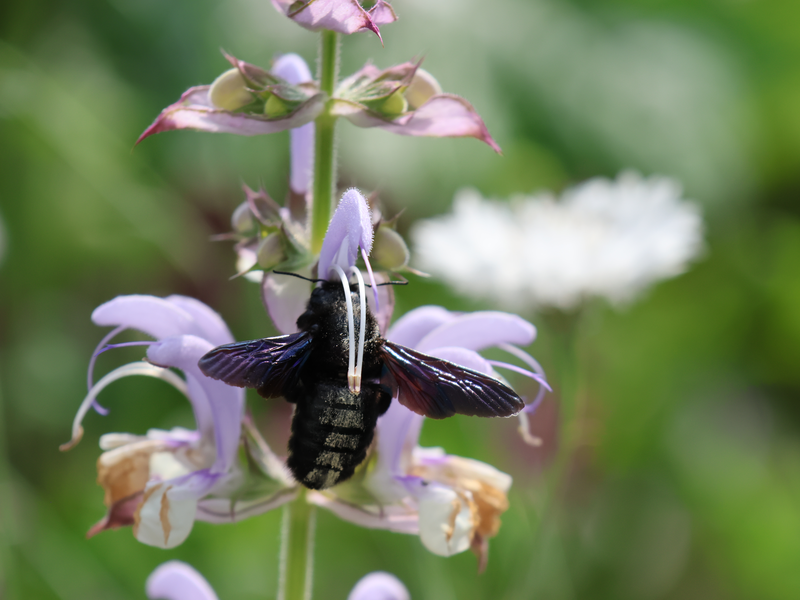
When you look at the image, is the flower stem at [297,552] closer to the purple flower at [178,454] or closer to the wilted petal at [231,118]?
the purple flower at [178,454]

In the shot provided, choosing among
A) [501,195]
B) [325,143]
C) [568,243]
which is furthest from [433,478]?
[501,195]

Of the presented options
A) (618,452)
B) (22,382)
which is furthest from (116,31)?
(618,452)

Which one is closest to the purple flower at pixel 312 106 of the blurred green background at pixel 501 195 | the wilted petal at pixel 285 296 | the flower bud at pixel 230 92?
the flower bud at pixel 230 92

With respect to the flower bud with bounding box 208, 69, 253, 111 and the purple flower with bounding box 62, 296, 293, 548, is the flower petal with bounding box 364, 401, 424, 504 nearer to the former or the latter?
the purple flower with bounding box 62, 296, 293, 548

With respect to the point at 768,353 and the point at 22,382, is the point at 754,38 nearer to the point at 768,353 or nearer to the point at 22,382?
the point at 768,353

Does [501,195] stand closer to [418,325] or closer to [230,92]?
[418,325]
